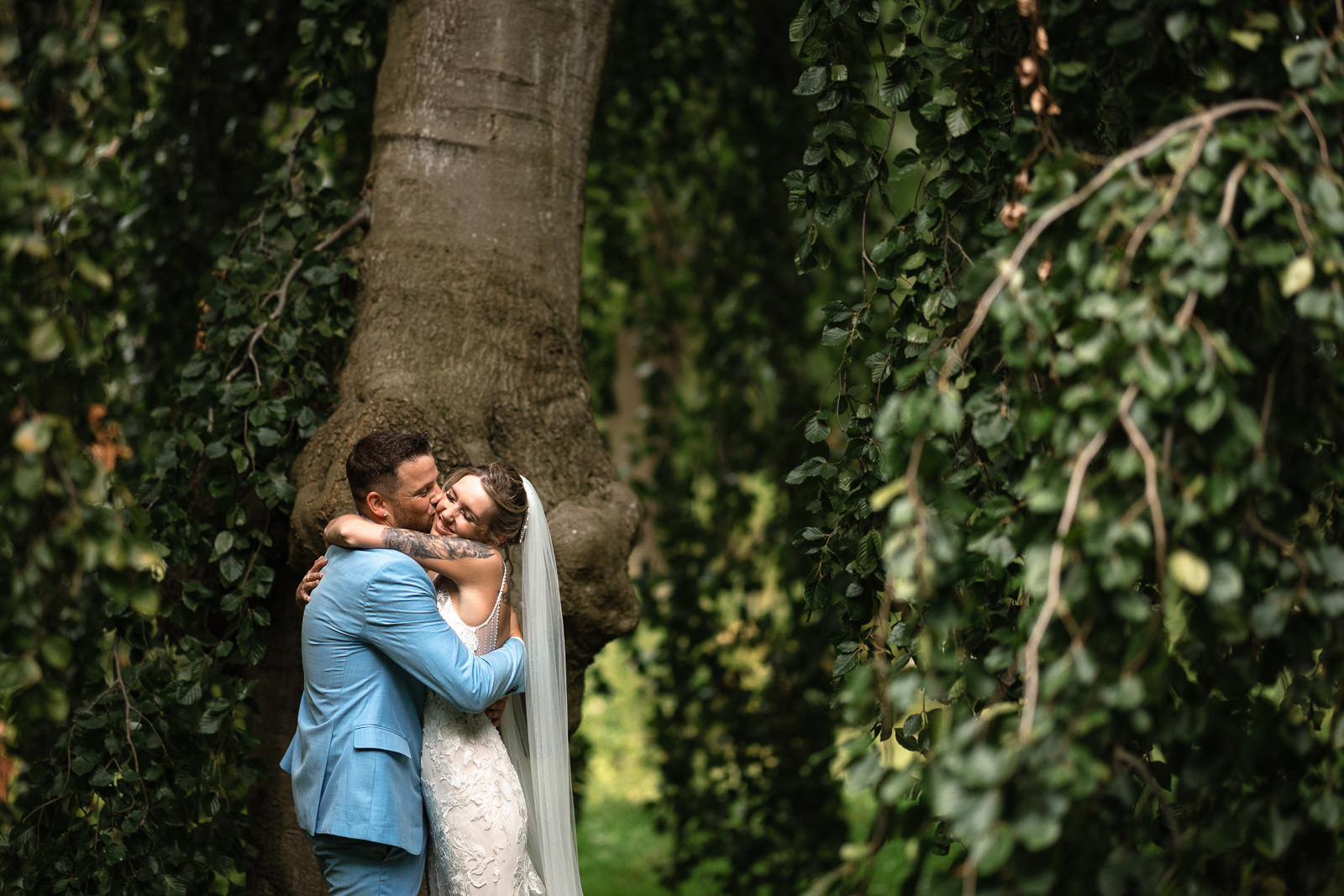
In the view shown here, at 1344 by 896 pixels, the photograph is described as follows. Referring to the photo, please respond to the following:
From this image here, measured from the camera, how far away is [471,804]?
7.41 feet

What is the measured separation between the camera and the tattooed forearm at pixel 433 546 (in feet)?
7.29

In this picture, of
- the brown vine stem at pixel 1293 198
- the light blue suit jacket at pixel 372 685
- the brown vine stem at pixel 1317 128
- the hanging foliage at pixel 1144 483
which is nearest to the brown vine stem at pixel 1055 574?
the hanging foliage at pixel 1144 483

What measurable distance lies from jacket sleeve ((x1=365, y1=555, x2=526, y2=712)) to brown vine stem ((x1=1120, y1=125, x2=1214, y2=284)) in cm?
139

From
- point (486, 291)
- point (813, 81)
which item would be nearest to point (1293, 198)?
point (813, 81)

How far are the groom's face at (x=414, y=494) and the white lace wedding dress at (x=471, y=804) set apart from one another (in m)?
0.22

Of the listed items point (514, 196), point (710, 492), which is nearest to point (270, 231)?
point (514, 196)

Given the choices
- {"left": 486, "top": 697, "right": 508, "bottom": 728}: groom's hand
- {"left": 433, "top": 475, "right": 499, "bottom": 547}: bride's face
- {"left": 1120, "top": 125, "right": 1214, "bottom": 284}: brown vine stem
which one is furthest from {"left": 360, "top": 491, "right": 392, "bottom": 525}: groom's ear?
{"left": 1120, "top": 125, "right": 1214, "bottom": 284}: brown vine stem

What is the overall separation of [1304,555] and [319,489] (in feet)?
6.20

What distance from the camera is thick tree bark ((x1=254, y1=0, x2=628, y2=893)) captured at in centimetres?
254

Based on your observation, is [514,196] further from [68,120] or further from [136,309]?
[136,309]

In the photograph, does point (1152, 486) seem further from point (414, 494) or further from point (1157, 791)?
point (414, 494)

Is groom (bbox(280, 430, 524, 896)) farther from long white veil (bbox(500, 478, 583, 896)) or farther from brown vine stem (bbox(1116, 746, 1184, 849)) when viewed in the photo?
brown vine stem (bbox(1116, 746, 1184, 849))

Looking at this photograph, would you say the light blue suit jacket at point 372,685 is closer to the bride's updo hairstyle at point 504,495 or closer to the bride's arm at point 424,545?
the bride's arm at point 424,545

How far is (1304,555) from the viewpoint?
1.48 metres
